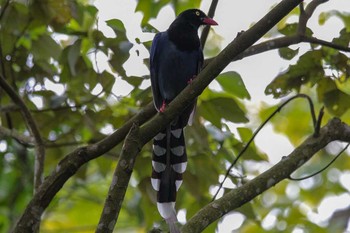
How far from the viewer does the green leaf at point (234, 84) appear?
4012mm

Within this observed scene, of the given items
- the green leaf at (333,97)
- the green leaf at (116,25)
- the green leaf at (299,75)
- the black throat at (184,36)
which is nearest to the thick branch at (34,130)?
the green leaf at (116,25)

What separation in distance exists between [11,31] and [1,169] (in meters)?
1.24

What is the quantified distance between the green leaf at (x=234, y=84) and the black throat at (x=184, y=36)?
0.77 metres

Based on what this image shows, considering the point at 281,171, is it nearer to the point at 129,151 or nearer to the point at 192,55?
the point at 129,151

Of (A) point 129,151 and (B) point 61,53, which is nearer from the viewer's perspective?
(A) point 129,151

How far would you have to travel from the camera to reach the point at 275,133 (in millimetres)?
6648

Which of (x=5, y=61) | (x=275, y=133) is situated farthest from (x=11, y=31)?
(x=275, y=133)

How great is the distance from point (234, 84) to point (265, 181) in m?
0.74

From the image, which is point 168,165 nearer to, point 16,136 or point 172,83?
point 172,83

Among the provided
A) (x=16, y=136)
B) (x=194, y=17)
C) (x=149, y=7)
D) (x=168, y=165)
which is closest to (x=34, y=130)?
(x=16, y=136)

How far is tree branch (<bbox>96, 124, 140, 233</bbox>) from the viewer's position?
2951 millimetres

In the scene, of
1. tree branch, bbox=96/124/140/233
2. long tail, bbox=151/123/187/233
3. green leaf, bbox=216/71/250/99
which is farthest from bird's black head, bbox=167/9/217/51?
tree branch, bbox=96/124/140/233

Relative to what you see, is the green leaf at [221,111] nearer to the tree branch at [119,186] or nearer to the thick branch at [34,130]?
the thick branch at [34,130]

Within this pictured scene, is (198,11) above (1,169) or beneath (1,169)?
above
